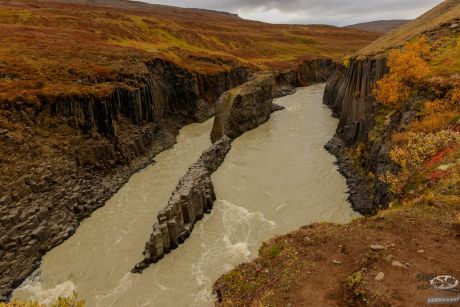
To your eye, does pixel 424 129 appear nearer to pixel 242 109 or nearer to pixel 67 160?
pixel 242 109

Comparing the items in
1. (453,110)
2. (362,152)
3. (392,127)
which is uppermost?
(453,110)

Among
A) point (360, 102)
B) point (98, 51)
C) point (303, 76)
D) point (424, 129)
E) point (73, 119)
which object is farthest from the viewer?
point (303, 76)

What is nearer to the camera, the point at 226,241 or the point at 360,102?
the point at 226,241

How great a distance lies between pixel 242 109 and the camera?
2167 inches

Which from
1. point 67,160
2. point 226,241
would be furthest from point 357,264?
point 67,160

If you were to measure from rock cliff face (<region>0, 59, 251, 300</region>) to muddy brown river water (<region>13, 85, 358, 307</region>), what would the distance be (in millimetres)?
1566

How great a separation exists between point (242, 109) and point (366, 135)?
22.7 meters

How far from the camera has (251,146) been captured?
1950 inches

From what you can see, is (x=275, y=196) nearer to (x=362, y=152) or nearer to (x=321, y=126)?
(x=362, y=152)

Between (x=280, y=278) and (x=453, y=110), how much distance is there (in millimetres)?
20915

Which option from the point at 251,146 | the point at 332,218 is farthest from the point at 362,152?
the point at 251,146

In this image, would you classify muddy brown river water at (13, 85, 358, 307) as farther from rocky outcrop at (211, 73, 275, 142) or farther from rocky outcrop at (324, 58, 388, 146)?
rocky outcrop at (211, 73, 275, 142)

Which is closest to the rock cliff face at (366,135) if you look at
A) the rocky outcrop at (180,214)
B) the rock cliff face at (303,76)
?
the rocky outcrop at (180,214)
